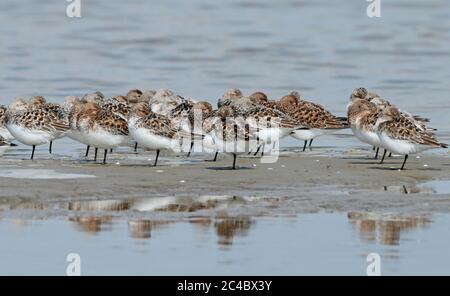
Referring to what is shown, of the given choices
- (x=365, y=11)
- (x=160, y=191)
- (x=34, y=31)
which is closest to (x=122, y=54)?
(x=34, y=31)

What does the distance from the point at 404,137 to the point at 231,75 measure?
14742 millimetres

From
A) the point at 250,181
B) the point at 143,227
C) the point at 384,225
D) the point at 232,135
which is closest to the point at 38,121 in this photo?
the point at 232,135

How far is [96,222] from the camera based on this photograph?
13953 mm

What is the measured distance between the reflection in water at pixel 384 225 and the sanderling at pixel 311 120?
694cm

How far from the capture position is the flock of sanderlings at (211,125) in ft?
61.2

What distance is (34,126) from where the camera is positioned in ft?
67.4

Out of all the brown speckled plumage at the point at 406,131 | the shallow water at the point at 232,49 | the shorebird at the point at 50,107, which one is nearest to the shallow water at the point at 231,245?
the brown speckled plumage at the point at 406,131

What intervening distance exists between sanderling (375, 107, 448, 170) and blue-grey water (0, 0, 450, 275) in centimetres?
395

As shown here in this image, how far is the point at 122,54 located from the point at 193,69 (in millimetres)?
3560

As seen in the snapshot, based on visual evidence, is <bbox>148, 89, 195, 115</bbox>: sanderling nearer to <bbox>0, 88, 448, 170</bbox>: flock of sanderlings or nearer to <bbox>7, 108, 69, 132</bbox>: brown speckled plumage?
<bbox>0, 88, 448, 170</bbox>: flock of sanderlings

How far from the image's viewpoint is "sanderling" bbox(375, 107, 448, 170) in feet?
60.5

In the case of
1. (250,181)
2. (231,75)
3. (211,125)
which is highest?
(211,125)

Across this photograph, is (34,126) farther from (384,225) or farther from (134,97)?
(384,225)
